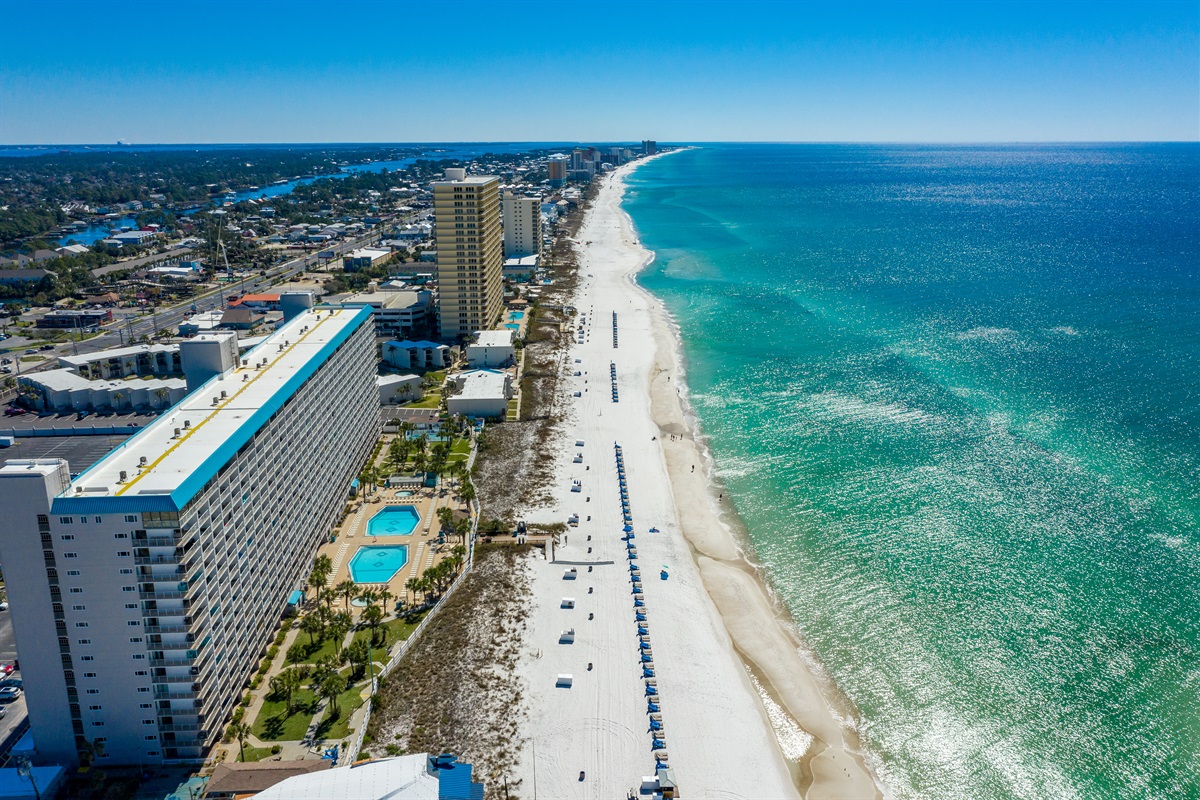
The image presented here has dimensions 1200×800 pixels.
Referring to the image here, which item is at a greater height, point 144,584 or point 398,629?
point 144,584

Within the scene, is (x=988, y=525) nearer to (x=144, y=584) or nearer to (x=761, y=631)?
(x=761, y=631)

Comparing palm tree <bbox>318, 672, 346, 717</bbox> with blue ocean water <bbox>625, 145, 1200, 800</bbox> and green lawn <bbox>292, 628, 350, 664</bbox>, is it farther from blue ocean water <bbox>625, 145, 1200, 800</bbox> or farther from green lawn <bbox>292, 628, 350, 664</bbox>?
blue ocean water <bbox>625, 145, 1200, 800</bbox>

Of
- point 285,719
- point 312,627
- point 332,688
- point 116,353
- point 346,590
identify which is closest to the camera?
point 285,719

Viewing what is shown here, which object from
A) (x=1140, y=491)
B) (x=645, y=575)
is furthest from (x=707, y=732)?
(x=1140, y=491)

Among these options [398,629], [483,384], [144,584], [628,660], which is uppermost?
[144,584]

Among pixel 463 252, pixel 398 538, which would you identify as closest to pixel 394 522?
pixel 398 538

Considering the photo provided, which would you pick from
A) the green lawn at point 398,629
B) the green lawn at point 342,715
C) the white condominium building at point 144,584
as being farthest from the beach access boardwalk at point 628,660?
the white condominium building at point 144,584

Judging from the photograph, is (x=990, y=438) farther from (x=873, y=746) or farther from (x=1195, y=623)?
(x=873, y=746)
